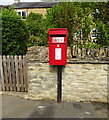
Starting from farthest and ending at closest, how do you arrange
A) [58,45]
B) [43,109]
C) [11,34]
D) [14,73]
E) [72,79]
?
[11,34], [14,73], [72,79], [43,109], [58,45]

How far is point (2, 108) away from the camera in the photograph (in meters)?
4.13

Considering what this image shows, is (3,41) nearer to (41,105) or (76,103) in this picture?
(41,105)

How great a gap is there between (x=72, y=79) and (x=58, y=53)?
98 cm

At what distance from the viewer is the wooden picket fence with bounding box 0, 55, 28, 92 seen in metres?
4.59

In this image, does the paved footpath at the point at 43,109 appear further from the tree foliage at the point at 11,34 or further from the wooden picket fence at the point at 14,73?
the tree foliage at the point at 11,34

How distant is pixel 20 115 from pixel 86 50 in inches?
108

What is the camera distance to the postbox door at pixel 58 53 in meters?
3.90

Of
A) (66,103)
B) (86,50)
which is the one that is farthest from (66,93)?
(86,50)

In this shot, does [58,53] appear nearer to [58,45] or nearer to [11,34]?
Answer: [58,45]

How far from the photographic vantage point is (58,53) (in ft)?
12.9

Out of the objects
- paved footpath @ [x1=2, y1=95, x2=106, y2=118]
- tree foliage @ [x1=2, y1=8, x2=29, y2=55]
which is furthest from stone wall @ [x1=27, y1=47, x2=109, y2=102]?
tree foliage @ [x1=2, y1=8, x2=29, y2=55]

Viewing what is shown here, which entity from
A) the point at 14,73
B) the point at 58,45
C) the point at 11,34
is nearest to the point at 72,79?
the point at 58,45

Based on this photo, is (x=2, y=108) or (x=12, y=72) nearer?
(x=2, y=108)

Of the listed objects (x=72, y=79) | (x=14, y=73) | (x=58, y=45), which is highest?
(x=58, y=45)
